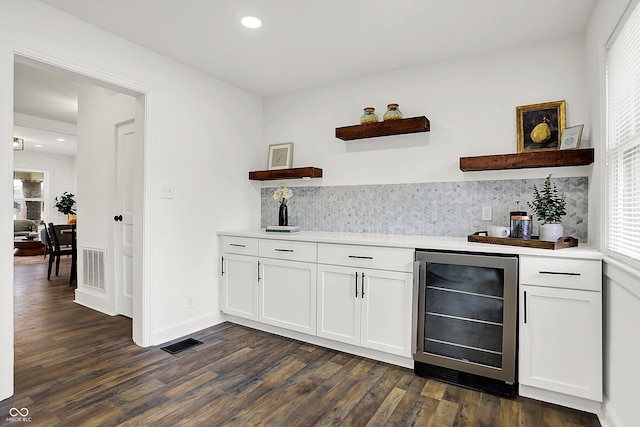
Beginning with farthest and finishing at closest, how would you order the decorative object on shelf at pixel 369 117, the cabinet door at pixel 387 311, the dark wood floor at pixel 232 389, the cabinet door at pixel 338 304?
1. the decorative object on shelf at pixel 369 117
2. the cabinet door at pixel 338 304
3. the cabinet door at pixel 387 311
4. the dark wood floor at pixel 232 389

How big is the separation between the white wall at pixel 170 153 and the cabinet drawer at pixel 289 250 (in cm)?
66

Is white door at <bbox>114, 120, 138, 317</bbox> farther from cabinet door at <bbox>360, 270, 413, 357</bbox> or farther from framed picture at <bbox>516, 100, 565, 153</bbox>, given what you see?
framed picture at <bbox>516, 100, 565, 153</bbox>

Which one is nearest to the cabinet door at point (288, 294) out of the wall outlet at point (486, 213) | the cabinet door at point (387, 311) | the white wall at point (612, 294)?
the cabinet door at point (387, 311)

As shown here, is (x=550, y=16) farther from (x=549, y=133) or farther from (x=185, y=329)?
(x=185, y=329)

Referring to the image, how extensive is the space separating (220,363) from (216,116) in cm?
232

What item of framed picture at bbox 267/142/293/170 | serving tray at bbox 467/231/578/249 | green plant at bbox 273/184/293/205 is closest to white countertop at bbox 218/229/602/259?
serving tray at bbox 467/231/578/249

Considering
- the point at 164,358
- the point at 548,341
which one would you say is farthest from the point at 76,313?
the point at 548,341

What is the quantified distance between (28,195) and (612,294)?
11681 millimetres

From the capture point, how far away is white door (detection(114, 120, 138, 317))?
11.9ft

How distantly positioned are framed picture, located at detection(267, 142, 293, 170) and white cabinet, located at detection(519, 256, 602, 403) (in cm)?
251

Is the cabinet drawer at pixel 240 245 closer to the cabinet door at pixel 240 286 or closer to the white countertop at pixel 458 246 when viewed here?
the cabinet door at pixel 240 286

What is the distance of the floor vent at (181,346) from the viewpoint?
284cm

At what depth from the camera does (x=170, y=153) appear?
3086 millimetres

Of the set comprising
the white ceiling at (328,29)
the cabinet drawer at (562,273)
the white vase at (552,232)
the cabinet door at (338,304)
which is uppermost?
the white ceiling at (328,29)
